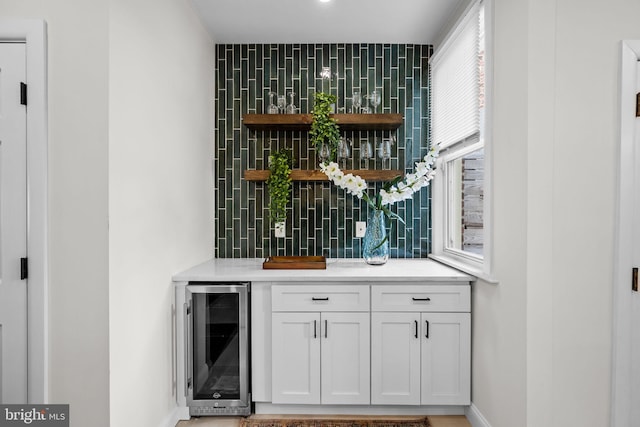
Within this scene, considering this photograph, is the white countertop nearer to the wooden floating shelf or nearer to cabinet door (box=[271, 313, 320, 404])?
cabinet door (box=[271, 313, 320, 404])

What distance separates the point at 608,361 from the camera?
1.86 m

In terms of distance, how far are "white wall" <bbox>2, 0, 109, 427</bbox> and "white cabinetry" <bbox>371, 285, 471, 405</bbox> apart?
1499mm

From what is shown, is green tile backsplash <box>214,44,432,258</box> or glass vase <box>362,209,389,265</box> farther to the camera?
green tile backsplash <box>214,44,432,258</box>

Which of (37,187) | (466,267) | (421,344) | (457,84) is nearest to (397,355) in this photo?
(421,344)

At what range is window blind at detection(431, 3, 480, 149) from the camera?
8.14 feet

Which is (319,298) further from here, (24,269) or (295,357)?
(24,269)

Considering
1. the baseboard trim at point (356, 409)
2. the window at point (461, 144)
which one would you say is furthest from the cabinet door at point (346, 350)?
the window at point (461, 144)

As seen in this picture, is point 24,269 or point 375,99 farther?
point 375,99

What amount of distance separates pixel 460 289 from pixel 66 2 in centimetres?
247

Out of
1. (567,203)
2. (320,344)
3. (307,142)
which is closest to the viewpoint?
(567,203)

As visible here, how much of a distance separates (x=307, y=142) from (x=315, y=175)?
37cm

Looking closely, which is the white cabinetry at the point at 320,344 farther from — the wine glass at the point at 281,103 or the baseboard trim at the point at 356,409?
the wine glass at the point at 281,103

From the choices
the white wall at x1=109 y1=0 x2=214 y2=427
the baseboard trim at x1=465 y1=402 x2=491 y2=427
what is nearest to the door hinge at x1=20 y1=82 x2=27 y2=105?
the white wall at x1=109 y1=0 x2=214 y2=427

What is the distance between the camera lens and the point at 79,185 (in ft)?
5.74
